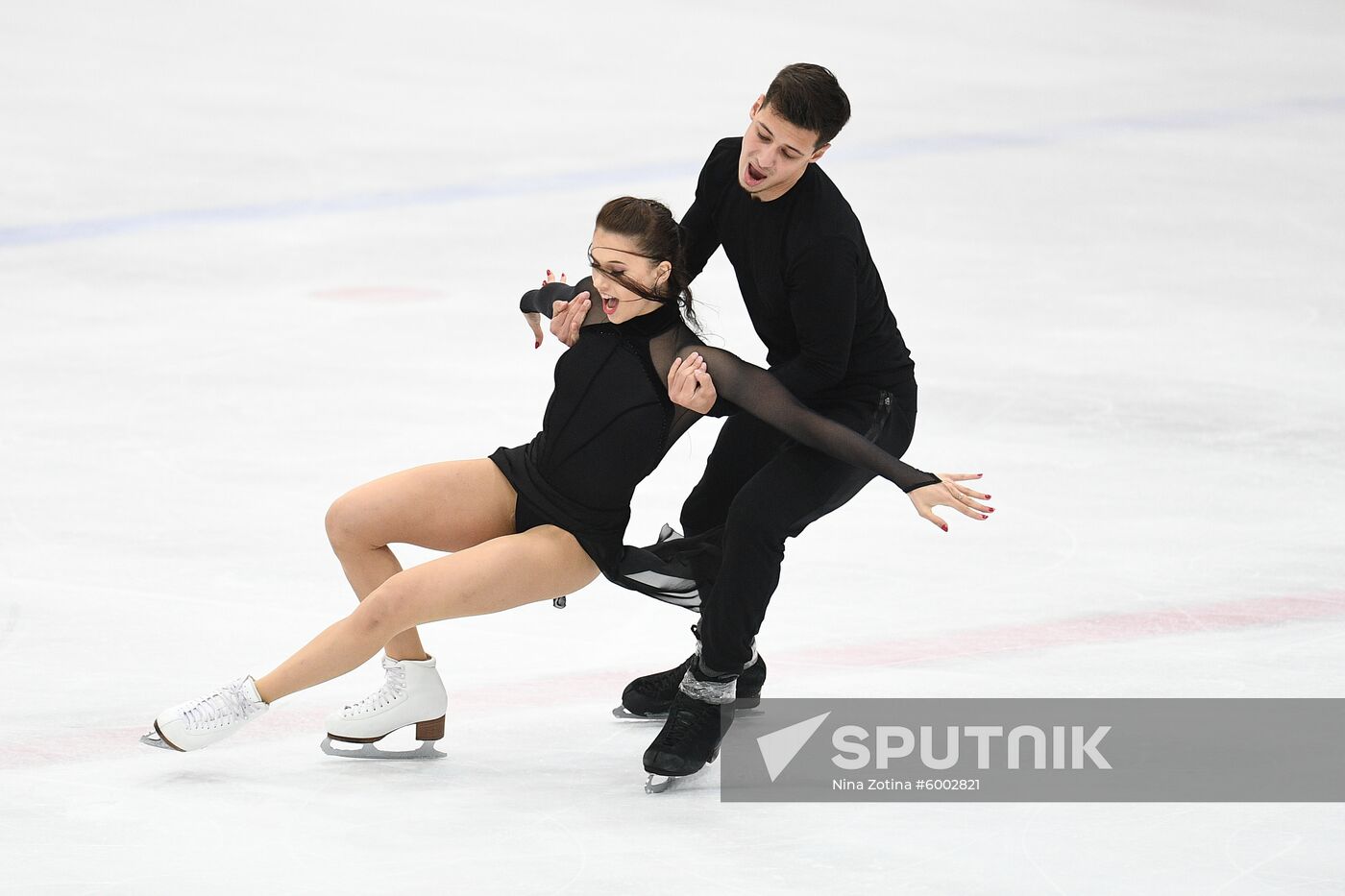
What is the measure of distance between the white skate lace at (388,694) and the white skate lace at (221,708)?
7.6 inches

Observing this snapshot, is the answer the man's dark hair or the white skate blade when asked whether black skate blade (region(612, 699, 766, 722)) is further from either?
the man's dark hair

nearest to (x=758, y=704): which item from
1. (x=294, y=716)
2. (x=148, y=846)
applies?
(x=294, y=716)

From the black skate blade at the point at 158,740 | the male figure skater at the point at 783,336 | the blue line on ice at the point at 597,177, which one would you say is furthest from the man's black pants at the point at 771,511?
the blue line on ice at the point at 597,177

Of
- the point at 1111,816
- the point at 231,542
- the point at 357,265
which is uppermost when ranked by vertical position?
the point at 357,265

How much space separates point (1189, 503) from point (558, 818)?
2441mm

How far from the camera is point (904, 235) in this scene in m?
7.50

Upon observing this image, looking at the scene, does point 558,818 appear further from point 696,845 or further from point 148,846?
point 148,846

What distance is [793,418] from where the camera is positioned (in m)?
3.08

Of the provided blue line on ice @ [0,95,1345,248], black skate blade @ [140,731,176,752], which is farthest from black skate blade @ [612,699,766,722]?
blue line on ice @ [0,95,1345,248]

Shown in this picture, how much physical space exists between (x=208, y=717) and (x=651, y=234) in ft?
3.78

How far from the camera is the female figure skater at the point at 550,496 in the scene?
306 cm

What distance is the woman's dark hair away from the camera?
3.16m

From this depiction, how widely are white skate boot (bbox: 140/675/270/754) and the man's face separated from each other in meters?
1.26

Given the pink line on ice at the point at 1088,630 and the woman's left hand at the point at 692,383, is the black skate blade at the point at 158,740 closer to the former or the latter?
the woman's left hand at the point at 692,383
